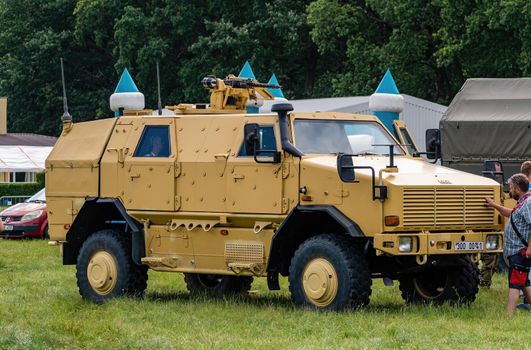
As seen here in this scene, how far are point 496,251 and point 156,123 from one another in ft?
14.7

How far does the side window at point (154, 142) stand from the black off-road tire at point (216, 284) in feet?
6.12

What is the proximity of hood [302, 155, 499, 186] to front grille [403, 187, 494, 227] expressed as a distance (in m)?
0.08

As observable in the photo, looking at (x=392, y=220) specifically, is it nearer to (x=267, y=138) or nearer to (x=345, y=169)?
(x=345, y=169)

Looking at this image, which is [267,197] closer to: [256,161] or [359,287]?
[256,161]

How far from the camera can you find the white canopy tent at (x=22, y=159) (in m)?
63.6

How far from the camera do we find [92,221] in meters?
17.8

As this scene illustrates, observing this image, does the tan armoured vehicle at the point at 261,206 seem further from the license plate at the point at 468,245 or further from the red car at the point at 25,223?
the red car at the point at 25,223

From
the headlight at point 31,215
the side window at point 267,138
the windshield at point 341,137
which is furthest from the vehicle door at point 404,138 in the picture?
the headlight at point 31,215

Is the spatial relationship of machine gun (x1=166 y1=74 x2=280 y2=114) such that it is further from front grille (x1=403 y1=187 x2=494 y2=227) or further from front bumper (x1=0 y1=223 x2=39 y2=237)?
front bumper (x1=0 y1=223 x2=39 y2=237)

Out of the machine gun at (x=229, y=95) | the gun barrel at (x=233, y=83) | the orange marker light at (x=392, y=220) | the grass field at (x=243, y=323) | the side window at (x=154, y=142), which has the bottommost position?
the grass field at (x=243, y=323)

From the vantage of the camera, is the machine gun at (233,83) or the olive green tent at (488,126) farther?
the olive green tent at (488,126)

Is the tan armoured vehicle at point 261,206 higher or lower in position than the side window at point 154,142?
lower

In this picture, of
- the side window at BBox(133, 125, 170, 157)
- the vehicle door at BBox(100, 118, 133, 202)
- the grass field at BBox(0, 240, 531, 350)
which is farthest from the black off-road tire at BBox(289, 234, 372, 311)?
the vehicle door at BBox(100, 118, 133, 202)

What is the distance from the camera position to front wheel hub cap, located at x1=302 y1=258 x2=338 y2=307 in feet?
48.6
